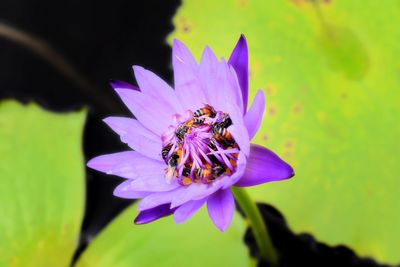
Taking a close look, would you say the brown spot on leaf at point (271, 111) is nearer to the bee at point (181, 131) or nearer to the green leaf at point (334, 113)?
the green leaf at point (334, 113)

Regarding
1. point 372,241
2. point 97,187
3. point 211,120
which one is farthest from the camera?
point 97,187

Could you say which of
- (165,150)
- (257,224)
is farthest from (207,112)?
(257,224)

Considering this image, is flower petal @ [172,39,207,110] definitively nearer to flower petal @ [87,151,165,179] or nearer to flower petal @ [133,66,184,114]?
flower petal @ [133,66,184,114]

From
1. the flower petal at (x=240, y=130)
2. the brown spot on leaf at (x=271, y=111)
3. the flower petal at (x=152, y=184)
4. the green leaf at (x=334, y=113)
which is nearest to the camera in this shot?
the flower petal at (x=240, y=130)

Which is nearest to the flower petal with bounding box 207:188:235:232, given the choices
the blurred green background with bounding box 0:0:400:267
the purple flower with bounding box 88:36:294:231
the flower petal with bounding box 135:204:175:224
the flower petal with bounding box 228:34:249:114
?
the purple flower with bounding box 88:36:294:231

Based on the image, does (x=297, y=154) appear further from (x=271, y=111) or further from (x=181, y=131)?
(x=181, y=131)

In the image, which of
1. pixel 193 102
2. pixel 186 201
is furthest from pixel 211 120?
pixel 186 201

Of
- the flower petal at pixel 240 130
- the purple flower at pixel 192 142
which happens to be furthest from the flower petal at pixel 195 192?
the flower petal at pixel 240 130

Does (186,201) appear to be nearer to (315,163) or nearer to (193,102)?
(193,102)
